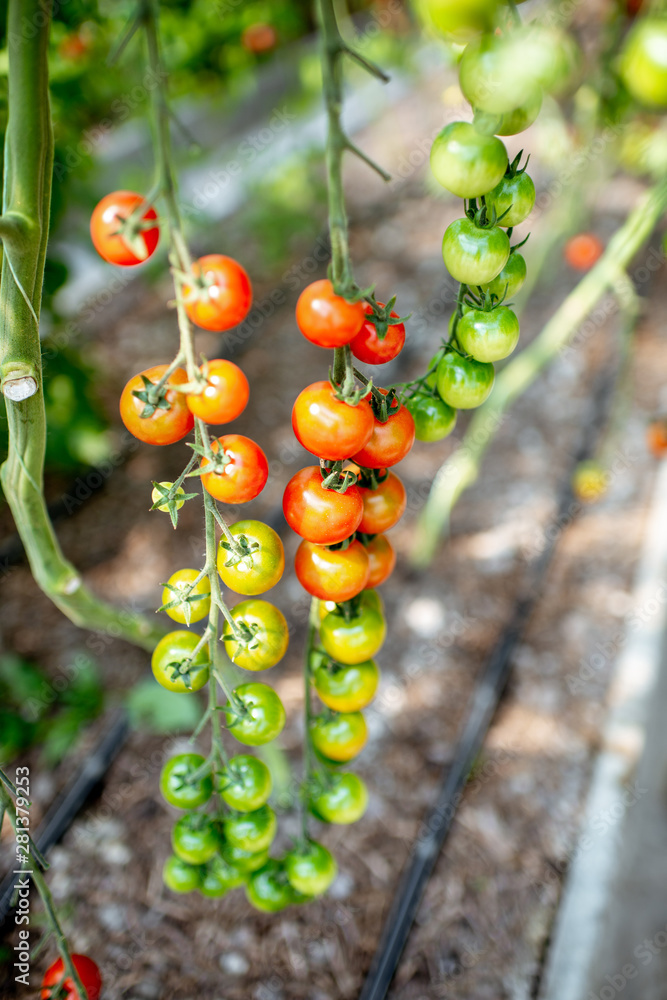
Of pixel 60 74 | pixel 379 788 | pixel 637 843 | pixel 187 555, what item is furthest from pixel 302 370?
pixel 637 843

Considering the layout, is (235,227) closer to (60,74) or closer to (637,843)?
(60,74)

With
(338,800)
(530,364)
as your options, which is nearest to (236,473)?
(338,800)

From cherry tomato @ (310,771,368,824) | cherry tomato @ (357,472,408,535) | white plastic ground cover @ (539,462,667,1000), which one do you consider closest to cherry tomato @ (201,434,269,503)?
cherry tomato @ (357,472,408,535)

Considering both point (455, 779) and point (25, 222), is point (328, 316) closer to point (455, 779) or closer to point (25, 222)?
point (25, 222)

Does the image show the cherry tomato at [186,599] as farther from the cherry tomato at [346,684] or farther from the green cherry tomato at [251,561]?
the cherry tomato at [346,684]

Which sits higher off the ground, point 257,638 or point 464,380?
point 464,380

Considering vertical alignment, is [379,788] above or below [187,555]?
below
